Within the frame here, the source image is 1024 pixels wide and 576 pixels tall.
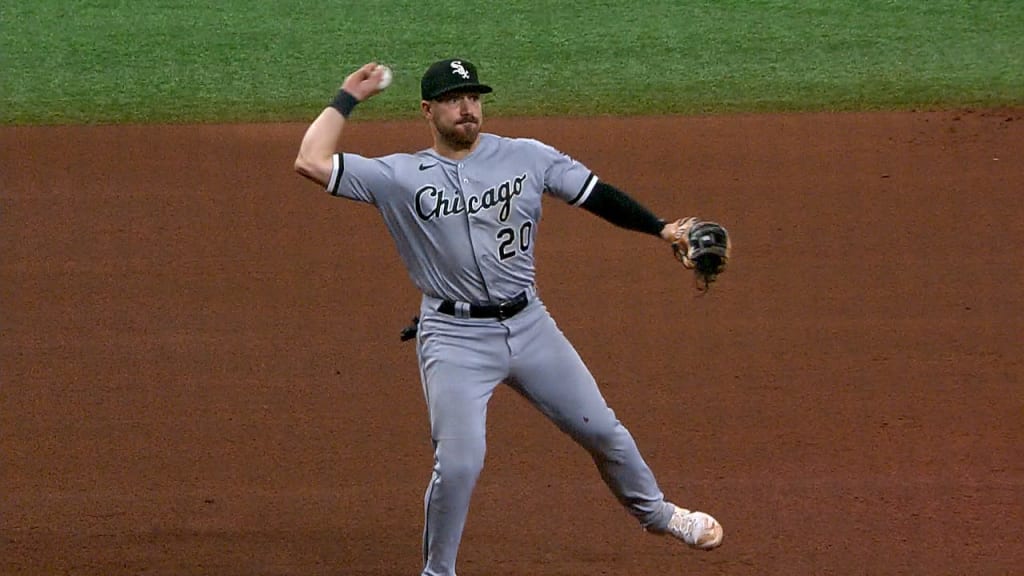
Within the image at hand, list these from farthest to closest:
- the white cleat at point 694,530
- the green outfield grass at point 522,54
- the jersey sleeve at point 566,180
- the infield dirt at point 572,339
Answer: the green outfield grass at point 522,54, the infield dirt at point 572,339, the white cleat at point 694,530, the jersey sleeve at point 566,180

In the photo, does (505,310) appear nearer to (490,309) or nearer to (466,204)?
(490,309)

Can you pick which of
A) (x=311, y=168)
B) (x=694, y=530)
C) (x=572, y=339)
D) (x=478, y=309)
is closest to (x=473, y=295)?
(x=478, y=309)

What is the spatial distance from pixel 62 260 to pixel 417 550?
3.62 meters

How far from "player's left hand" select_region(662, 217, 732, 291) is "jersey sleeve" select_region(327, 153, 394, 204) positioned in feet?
3.21

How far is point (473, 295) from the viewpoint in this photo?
4.72 metres

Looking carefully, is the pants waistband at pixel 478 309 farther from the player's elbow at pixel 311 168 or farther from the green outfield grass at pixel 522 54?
the green outfield grass at pixel 522 54

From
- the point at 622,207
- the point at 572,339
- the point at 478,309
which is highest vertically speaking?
the point at 622,207

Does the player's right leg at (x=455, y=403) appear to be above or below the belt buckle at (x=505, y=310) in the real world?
below

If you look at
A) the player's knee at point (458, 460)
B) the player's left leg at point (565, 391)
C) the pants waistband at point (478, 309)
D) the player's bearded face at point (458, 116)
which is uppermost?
the player's bearded face at point (458, 116)

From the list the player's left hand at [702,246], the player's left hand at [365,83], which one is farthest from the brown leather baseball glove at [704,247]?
the player's left hand at [365,83]

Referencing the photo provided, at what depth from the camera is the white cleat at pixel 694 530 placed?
5020 mm

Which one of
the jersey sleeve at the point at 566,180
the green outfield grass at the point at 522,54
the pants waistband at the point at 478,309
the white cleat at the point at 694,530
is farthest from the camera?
the green outfield grass at the point at 522,54

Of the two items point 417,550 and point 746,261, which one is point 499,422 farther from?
point 746,261

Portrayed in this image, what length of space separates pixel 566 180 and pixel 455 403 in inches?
33.7
